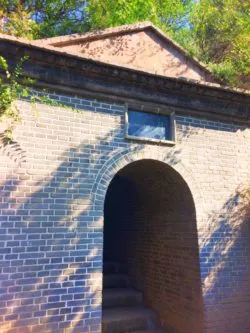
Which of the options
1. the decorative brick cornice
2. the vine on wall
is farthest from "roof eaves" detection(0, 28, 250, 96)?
the vine on wall

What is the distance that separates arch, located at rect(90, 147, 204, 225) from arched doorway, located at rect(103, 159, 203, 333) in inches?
3.6

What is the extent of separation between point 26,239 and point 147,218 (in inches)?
124

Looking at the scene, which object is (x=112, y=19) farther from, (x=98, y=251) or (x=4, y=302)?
(x=4, y=302)

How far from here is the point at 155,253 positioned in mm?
6211

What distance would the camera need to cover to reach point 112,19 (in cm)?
933

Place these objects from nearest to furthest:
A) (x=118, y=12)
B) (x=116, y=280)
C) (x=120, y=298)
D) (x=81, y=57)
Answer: (x=81, y=57) → (x=120, y=298) → (x=116, y=280) → (x=118, y=12)

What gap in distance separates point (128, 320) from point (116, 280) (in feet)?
4.78

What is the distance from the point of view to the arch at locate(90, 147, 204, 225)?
14.8ft

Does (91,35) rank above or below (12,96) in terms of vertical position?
above

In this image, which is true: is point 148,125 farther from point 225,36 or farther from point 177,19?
point 177,19

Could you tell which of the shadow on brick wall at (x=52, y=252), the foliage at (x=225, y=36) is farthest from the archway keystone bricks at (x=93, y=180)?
the foliage at (x=225, y=36)

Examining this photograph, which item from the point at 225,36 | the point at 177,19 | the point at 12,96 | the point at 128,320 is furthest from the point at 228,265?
the point at 177,19

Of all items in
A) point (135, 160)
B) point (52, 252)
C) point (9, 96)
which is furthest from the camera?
point (135, 160)

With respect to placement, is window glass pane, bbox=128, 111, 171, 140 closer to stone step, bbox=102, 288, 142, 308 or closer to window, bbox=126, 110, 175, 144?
window, bbox=126, 110, 175, 144
